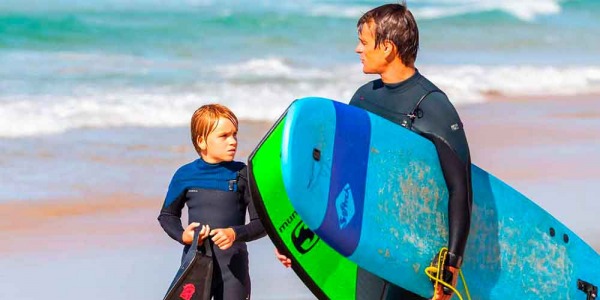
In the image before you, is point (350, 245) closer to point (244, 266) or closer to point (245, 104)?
point (244, 266)

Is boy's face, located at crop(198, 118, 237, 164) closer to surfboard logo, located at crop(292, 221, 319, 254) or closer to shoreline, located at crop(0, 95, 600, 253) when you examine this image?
surfboard logo, located at crop(292, 221, 319, 254)

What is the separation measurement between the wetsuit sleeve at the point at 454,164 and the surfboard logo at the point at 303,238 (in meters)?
0.55

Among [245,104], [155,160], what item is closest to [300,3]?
[245,104]

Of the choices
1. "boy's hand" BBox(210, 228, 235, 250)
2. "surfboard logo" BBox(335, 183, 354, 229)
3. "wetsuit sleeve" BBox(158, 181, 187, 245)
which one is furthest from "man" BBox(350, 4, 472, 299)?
"wetsuit sleeve" BBox(158, 181, 187, 245)

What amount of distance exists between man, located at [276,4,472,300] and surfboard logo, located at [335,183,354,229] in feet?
1.12

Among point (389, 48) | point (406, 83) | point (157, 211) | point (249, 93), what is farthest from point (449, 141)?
point (249, 93)

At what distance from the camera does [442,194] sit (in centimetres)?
504

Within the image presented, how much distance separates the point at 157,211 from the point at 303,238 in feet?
13.7

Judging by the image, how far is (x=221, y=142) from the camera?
206 inches

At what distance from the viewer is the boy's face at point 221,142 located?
521cm

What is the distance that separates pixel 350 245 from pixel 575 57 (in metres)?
11.2

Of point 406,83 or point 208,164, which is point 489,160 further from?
point 406,83

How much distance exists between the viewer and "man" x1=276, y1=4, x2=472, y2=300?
4883 mm

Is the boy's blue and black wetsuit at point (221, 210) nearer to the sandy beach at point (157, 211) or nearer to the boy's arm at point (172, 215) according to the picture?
the boy's arm at point (172, 215)
